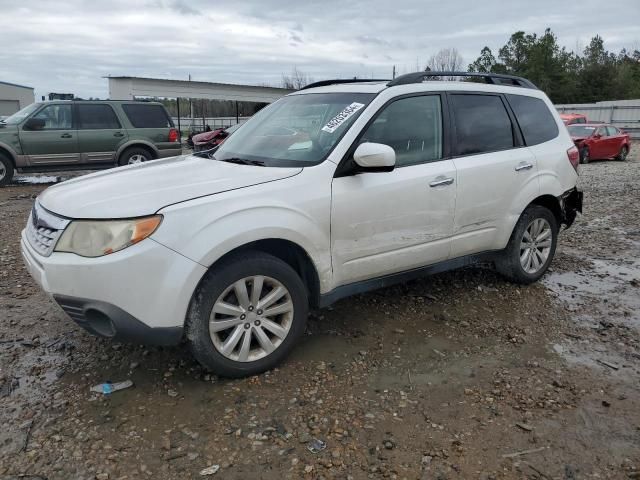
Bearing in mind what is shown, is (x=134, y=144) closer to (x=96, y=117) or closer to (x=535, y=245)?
(x=96, y=117)

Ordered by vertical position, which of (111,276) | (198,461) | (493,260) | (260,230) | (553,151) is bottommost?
(198,461)

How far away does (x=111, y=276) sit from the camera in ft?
9.40

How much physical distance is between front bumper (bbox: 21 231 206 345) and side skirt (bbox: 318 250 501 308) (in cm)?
100

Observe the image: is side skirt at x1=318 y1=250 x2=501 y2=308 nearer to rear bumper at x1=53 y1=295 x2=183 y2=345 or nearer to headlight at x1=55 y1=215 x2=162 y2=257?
rear bumper at x1=53 y1=295 x2=183 y2=345

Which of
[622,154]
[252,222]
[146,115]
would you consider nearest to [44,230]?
[252,222]

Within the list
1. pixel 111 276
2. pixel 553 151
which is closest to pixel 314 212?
pixel 111 276

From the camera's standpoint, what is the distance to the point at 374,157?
11.3 feet

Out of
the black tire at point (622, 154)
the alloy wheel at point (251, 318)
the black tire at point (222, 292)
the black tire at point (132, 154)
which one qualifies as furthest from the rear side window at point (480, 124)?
the black tire at point (622, 154)

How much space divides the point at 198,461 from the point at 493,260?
3202 millimetres

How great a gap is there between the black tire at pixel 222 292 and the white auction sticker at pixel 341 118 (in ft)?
3.50

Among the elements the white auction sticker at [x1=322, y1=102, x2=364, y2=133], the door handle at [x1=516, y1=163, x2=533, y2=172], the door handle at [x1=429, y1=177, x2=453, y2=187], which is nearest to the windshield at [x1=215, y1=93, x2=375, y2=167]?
the white auction sticker at [x1=322, y1=102, x2=364, y2=133]

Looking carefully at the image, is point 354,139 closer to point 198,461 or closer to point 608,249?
point 198,461

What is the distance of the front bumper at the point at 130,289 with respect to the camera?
2.87m

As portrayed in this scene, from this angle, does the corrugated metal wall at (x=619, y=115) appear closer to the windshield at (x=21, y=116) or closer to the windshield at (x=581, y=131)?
the windshield at (x=581, y=131)
